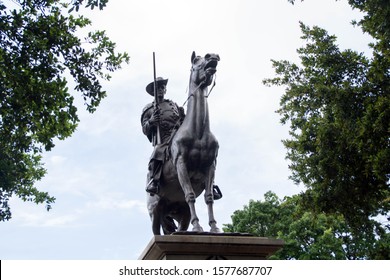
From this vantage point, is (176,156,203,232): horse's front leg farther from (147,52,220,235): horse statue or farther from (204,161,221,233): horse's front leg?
(204,161,221,233): horse's front leg

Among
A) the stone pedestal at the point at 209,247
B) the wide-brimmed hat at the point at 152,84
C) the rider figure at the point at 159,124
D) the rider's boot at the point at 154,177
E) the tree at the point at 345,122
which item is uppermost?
the tree at the point at 345,122

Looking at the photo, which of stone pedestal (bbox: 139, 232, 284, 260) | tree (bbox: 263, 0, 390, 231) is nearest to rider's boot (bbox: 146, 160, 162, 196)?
stone pedestal (bbox: 139, 232, 284, 260)

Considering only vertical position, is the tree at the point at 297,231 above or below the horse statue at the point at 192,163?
above

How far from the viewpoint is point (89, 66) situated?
16.4m

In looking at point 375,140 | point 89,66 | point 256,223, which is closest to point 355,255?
point 256,223

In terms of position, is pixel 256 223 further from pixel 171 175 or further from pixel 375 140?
pixel 171 175

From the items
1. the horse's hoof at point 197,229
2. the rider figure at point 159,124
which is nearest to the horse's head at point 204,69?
the rider figure at point 159,124

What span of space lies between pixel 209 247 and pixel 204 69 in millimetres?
2931

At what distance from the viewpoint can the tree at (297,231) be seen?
29172mm

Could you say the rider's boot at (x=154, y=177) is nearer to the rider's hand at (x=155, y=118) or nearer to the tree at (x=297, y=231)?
the rider's hand at (x=155, y=118)

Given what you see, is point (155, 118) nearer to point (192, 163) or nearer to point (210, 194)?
point (192, 163)

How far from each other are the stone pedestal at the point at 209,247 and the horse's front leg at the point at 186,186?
0.51 meters

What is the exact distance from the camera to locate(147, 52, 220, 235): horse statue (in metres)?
9.45

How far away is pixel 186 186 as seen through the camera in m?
9.33
